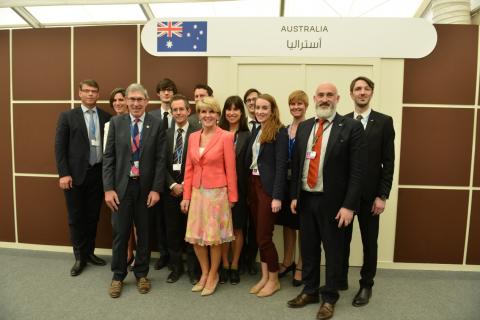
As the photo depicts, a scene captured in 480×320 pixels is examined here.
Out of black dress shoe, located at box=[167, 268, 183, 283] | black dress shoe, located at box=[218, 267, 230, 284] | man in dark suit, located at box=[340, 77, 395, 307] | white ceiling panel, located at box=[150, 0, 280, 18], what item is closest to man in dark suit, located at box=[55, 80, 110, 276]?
black dress shoe, located at box=[167, 268, 183, 283]

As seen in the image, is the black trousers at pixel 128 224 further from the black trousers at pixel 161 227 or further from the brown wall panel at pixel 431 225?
the brown wall panel at pixel 431 225

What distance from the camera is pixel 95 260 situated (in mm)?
3527

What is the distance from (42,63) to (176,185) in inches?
92.6

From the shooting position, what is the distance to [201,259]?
2920mm

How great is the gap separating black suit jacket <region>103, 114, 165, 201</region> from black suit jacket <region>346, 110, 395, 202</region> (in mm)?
1700

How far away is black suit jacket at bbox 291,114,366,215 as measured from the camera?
7.68 feet

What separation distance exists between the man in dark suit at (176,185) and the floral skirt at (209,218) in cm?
30

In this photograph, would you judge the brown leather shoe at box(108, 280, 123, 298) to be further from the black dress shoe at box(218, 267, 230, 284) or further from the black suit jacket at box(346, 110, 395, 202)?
the black suit jacket at box(346, 110, 395, 202)

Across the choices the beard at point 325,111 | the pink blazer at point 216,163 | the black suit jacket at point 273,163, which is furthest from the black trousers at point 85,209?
the beard at point 325,111

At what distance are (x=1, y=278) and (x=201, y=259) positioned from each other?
6.57 ft

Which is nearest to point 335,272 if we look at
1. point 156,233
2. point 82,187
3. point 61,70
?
point 156,233

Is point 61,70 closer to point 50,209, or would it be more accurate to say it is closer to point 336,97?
point 50,209

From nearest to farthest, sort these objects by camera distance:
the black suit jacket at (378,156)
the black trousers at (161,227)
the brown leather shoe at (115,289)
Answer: the black suit jacket at (378,156) → the brown leather shoe at (115,289) → the black trousers at (161,227)

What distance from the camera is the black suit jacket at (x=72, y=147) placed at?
3.23 meters
